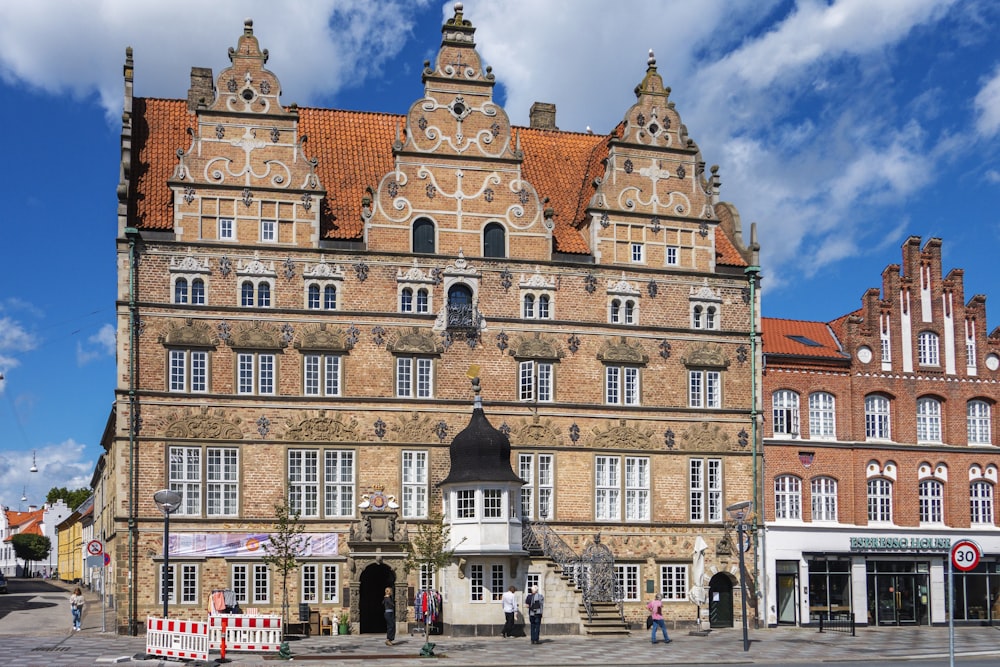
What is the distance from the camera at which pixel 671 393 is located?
148ft

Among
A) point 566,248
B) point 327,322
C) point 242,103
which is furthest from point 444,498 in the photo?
point 242,103

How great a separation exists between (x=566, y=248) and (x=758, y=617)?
14869 mm

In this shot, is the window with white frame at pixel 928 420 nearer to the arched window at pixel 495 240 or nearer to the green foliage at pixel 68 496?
the arched window at pixel 495 240

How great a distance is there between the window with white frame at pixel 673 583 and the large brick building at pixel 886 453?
11.6 ft

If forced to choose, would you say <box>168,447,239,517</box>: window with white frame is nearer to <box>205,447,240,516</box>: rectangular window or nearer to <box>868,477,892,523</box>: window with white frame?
<box>205,447,240,516</box>: rectangular window

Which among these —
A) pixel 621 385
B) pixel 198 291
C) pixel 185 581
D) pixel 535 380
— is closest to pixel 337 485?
pixel 185 581

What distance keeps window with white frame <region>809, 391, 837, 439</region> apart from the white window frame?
15.3m

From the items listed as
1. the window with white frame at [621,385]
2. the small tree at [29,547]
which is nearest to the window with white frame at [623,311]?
the window with white frame at [621,385]

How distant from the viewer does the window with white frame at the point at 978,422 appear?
5031 cm

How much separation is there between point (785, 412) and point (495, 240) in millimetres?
12901

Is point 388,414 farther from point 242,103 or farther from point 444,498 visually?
point 242,103

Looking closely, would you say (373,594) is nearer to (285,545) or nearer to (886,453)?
(285,545)

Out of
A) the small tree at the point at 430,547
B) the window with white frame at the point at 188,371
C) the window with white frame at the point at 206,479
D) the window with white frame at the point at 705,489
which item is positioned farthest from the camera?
the window with white frame at the point at 705,489

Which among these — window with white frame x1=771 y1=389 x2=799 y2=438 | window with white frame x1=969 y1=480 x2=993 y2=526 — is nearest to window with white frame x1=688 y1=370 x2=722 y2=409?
window with white frame x1=771 y1=389 x2=799 y2=438
